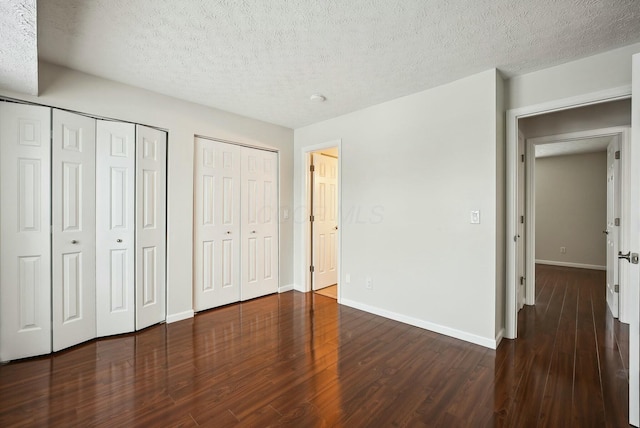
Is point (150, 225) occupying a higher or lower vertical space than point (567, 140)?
lower

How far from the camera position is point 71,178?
8.18 ft

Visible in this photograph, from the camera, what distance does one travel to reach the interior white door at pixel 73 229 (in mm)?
2424

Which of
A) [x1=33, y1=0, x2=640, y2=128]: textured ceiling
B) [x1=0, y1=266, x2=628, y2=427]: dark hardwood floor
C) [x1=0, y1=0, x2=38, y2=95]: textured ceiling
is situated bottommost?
[x1=0, y1=266, x2=628, y2=427]: dark hardwood floor

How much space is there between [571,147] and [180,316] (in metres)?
7.18

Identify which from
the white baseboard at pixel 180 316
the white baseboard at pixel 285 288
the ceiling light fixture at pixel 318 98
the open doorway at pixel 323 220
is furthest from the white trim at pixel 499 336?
the white baseboard at pixel 180 316

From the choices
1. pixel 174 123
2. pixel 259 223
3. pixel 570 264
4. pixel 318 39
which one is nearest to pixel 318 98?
pixel 318 39

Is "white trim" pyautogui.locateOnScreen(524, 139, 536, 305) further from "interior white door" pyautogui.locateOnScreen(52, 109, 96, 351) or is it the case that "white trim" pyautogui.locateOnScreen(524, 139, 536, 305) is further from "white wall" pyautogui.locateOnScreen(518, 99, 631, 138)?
"interior white door" pyautogui.locateOnScreen(52, 109, 96, 351)

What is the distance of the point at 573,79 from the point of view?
239 centimetres

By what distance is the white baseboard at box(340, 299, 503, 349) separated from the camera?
2.57 meters

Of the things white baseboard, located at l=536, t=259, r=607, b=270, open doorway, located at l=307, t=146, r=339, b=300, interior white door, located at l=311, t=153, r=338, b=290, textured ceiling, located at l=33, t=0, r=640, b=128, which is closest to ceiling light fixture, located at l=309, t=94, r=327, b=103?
textured ceiling, located at l=33, t=0, r=640, b=128

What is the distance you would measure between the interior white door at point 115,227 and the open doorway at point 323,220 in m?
2.27

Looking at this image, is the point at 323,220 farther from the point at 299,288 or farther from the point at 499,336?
the point at 499,336

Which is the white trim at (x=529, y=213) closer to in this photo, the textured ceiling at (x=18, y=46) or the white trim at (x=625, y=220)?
the white trim at (x=625, y=220)

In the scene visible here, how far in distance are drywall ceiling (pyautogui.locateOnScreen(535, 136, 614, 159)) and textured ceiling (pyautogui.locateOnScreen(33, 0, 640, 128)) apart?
3522 millimetres
